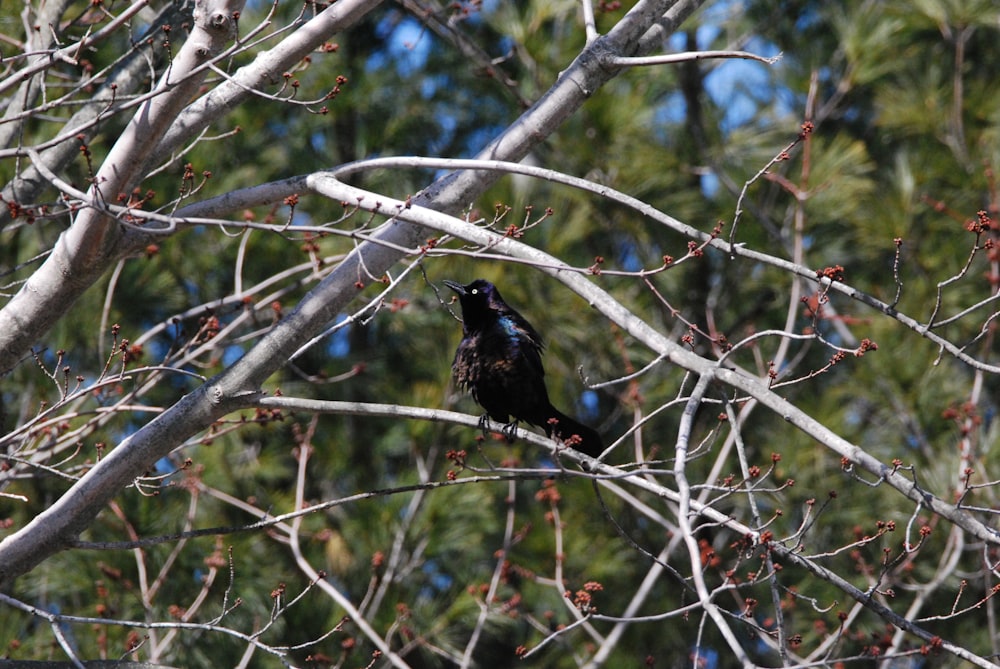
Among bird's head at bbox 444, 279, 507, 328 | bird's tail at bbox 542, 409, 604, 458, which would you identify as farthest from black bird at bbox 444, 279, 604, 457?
Result: bird's tail at bbox 542, 409, 604, 458

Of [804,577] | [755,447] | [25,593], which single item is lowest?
[25,593]

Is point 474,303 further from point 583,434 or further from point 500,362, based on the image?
point 583,434

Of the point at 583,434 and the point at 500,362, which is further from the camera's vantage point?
the point at 500,362

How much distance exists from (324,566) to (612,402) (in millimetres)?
1917

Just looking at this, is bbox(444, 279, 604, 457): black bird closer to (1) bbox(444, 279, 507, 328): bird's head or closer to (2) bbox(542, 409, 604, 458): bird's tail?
(1) bbox(444, 279, 507, 328): bird's head

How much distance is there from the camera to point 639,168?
6074 mm

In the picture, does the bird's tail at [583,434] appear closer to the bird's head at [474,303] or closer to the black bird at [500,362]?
the black bird at [500,362]

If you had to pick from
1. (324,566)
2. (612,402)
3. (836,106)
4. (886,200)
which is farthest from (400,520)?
(836,106)

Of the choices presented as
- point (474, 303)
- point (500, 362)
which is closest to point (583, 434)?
point (500, 362)

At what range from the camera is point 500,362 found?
14.1 ft

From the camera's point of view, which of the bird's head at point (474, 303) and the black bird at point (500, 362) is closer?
the black bird at point (500, 362)

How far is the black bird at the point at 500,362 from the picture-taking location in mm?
4297

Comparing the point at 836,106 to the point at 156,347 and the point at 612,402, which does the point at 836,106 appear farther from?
the point at 156,347

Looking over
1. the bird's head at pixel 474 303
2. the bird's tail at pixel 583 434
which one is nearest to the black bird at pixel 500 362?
the bird's head at pixel 474 303
